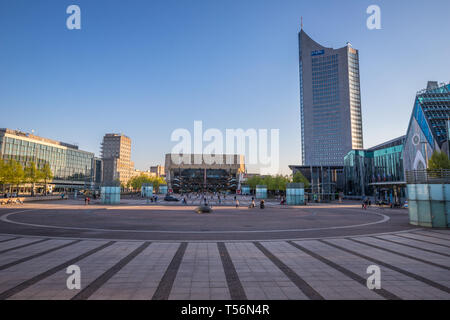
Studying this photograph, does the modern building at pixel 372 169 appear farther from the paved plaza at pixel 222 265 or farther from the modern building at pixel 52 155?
the modern building at pixel 52 155

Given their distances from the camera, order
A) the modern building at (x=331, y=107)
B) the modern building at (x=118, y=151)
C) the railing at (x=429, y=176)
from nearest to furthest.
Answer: the railing at (x=429, y=176) → the modern building at (x=331, y=107) → the modern building at (x=118, y=151)

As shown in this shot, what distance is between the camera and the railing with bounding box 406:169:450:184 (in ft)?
64.6

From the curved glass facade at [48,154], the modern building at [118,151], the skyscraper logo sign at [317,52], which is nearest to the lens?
the curved glass facade at [48,154]

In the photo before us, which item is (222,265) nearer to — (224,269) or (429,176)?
(224,269)

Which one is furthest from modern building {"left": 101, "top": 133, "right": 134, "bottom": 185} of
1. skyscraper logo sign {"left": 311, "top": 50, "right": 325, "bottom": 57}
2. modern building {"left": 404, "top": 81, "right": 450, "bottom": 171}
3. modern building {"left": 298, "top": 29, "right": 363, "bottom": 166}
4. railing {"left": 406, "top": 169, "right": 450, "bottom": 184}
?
railing {"left": 406, "top": 169, "right": 450, "bottom": 184}

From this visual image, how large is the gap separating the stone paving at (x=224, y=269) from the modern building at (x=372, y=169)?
212ft

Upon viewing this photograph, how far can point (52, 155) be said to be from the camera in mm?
106500

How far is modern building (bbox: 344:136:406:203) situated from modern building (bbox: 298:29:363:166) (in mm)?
80780

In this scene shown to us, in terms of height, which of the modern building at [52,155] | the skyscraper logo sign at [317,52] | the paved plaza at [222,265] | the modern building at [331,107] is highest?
the skyscraper logo sign at [317,52]

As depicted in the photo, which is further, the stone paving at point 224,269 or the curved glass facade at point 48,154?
the curved glass facade at point 48,154

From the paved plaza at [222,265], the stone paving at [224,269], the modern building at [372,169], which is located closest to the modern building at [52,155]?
the paved plaza at [222,265]

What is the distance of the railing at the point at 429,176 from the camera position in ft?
64.6

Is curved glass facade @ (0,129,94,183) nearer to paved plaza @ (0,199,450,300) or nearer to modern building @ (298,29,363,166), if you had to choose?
paved plaza @ (0,199,450,300)
